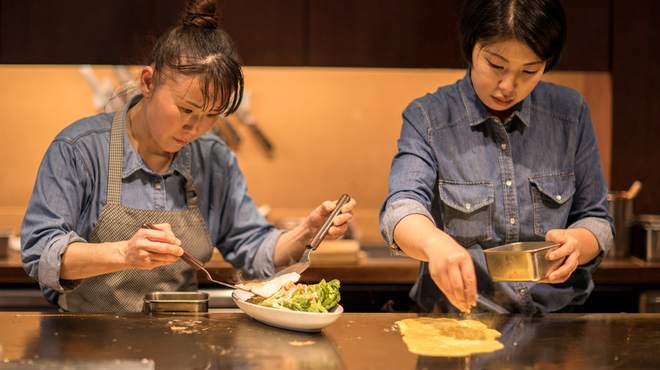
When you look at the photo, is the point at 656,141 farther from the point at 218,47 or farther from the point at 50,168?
the point at 50,168

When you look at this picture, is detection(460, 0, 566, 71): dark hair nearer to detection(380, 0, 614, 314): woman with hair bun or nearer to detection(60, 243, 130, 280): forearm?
detection(380, 0, 614, 314): woman with hair bun

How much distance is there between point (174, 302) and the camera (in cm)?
164

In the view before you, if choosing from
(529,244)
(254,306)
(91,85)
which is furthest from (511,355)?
(91,85)

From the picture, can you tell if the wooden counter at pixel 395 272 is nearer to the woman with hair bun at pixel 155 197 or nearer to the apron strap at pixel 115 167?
the woman with hair bun at pixel 155 197

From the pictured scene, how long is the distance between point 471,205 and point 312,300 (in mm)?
567

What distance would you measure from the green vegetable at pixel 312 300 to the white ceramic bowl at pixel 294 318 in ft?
0.08

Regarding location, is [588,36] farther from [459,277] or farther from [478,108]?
[459,277]

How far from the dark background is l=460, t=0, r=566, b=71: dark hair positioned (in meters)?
1.42

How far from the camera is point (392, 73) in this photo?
3.61m

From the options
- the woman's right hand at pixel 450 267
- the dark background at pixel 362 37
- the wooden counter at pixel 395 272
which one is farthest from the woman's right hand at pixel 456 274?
the dark background at pixel 362 37

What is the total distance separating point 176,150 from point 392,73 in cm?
207

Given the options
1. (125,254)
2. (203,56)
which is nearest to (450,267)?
(125,254)

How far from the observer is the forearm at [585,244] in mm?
1626

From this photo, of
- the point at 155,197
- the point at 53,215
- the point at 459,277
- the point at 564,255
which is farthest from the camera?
the point at 155,197
